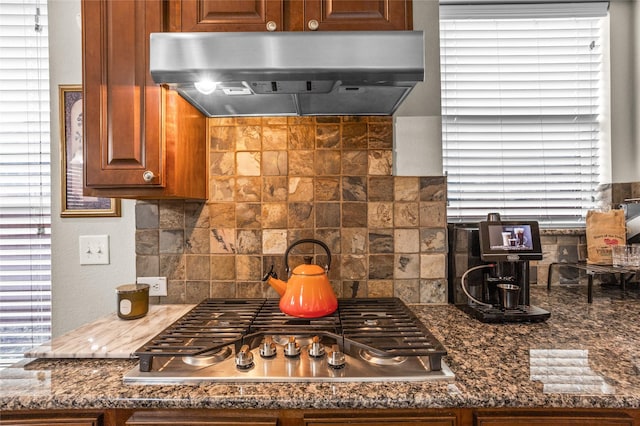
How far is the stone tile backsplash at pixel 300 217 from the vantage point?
1.48m

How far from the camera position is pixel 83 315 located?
1.68m

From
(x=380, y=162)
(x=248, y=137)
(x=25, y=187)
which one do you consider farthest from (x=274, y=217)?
(x=25, y=187)

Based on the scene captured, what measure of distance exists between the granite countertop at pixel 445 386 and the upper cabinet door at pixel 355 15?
1.01 meters

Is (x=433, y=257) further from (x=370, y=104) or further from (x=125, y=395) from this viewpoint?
(x=125, y=395)

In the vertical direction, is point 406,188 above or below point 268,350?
above

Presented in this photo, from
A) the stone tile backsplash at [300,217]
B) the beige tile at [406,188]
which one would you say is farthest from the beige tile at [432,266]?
the beige tile at [406,188]

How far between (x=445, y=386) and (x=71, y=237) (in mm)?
1756

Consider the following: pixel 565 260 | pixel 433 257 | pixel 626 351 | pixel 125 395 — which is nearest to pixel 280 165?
pixel 433 257

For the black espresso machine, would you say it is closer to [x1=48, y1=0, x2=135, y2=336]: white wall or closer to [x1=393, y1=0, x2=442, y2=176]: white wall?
[x1=393, y1=0, x2=442, y2=176]: white wall

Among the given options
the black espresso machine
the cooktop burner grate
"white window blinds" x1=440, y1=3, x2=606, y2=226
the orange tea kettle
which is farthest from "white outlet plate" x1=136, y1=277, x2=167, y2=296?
"white window blinds" x1=440, y1=3, x2=606, y2=226

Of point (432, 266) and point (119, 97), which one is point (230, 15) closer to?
point (119, 97)

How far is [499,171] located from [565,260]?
53 cm

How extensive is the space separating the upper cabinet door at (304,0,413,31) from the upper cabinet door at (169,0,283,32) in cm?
12

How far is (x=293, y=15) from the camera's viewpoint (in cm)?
113
